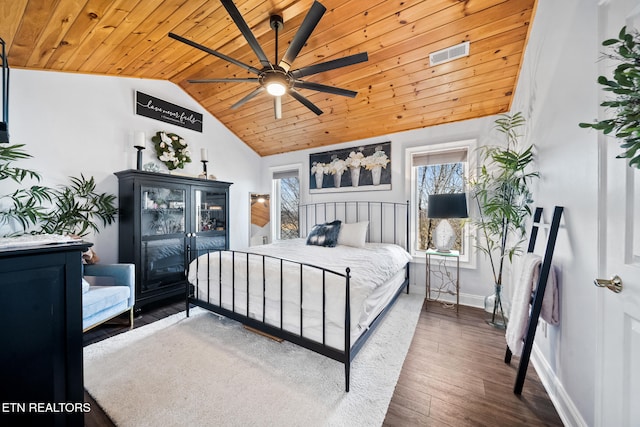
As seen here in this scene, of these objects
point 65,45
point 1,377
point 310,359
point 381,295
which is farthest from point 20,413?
point 65,45

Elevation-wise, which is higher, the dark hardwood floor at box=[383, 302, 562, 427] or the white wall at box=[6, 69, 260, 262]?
the white wall at box=[6, 69, 260, 262]

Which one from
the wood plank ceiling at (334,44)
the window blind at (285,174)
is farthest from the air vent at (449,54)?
the window blind at (285,174)

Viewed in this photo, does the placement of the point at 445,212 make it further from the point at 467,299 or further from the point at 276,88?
the point at 276,88

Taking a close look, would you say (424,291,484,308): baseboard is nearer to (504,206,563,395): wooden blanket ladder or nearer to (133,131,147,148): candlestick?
(504,206,563,395): wooden blanket ladder

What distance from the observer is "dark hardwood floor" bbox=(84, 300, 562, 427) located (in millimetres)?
1488

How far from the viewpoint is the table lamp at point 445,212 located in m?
2.84

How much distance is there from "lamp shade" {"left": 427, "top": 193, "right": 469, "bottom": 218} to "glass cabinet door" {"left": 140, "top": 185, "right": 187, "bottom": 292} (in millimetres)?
3426

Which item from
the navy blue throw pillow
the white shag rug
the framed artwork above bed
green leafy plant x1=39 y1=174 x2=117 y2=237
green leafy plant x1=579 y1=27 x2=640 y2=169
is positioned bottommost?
the white shag rug

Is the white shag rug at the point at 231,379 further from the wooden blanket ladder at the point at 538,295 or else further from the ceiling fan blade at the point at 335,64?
the ceiling fan blade at the point at 335,64

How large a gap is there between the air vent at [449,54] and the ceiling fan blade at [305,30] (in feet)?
5.05

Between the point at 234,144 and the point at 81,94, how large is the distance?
2.18 m

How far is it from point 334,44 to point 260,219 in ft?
11.5

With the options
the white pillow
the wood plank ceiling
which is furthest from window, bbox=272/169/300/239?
the wood plank ceiling

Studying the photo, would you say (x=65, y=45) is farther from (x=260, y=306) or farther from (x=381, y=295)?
(x=381, y=295)
